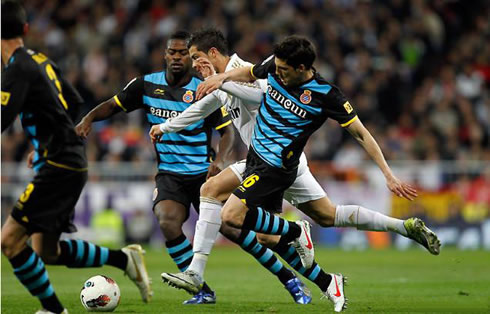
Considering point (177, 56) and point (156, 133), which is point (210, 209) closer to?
point (156, 133)

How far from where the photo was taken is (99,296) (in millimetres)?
7449

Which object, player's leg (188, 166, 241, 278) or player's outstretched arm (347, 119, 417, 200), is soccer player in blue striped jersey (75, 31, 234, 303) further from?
player's outstretched arm (347, 119, 417, 200)

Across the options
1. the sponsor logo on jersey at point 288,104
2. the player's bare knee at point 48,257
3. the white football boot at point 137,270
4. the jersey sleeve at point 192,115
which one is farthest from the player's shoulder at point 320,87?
Answer: the player's bare knee at point 48,257

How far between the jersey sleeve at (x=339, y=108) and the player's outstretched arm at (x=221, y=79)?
2.25 feet

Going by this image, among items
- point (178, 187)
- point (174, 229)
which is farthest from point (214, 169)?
point (174, 229)

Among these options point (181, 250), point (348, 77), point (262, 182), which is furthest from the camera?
point (348, 77)

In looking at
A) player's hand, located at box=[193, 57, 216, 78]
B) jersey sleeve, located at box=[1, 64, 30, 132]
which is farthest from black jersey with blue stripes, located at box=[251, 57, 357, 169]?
jersey sleeve, located at box=[1, 64, 30, 132]

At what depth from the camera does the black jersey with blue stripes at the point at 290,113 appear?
24.5 ft

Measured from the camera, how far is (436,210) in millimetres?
17094

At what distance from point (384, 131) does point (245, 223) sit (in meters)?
12.2

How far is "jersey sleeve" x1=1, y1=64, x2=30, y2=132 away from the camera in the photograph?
618 centimetres

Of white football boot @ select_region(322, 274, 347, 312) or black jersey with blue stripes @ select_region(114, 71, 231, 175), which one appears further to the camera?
black jersey with blue stripes @ select_region(114, 71, 231, 175)

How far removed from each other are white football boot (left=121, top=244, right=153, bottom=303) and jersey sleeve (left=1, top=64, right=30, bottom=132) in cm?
220

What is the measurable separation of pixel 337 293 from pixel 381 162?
115 centimetres
